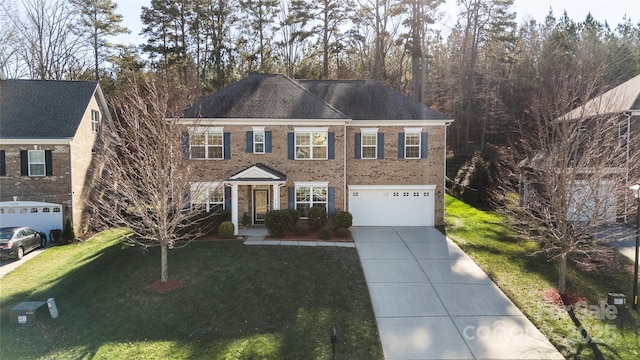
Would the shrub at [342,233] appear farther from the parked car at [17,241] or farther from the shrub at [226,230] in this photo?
the parked car at [17,241]

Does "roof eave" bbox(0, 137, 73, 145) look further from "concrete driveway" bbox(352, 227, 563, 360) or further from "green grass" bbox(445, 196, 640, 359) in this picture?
"green grass" bbox(445, 196, 640, 359)

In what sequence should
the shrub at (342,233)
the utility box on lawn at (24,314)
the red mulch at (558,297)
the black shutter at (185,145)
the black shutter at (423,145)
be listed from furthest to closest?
the black shutter at (423,145)
the shrub at (342,233)
the black shutter at (185,145)
the red mulch at (558,297)
the utility box on lawn at (24,314)

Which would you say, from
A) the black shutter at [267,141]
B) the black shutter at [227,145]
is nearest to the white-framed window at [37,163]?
the black shutter at [227,145]

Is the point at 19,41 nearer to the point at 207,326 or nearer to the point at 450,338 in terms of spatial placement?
the point at 207,326

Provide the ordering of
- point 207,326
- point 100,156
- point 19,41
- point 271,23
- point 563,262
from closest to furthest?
point 207,326
point 563,262
point 100,156
point 19,41
point 271,23

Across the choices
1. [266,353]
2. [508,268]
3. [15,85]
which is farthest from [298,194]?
[15,85]

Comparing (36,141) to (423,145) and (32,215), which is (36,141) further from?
(423,145)

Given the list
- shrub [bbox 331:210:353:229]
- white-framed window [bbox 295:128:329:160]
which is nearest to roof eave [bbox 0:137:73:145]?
white-framed window [bbox 295:128:329:160]
